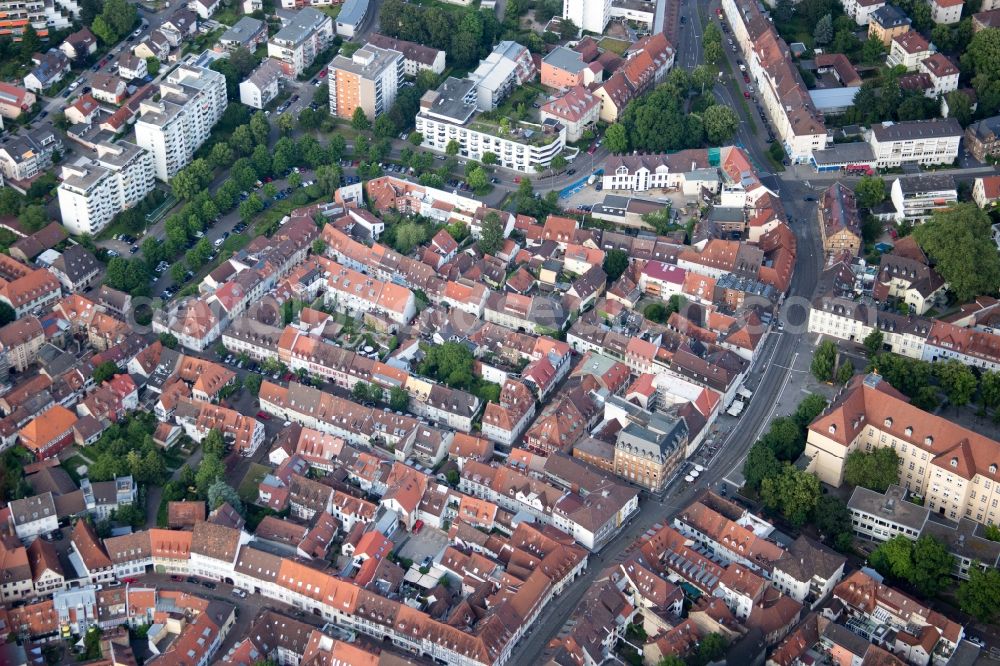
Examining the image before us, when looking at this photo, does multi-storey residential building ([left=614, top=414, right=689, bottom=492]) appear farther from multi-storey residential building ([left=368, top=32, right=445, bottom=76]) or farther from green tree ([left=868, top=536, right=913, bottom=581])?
multi-storey residential building ([left=368, top=32, right=445, bottom=76])

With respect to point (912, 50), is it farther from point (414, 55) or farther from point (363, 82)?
point (363, 82)

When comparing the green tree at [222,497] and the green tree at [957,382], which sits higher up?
the green tree at [957,382]

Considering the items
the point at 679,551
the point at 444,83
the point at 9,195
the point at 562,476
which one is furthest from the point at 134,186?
the point at 679,551

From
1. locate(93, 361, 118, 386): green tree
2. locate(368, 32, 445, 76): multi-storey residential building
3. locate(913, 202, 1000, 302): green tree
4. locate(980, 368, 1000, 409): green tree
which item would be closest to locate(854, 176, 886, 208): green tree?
locate(913, 202, 1000, 302): green tree

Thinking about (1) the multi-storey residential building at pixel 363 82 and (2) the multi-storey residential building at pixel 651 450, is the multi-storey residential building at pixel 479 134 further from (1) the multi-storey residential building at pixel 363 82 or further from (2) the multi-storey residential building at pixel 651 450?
(2) the multi-storey residential building at pixel 651 450

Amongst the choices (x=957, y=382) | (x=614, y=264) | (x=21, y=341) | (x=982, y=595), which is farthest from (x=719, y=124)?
(x=21, y=341)

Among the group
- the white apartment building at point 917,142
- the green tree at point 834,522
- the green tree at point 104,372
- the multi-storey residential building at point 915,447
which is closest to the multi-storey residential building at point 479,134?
the white apartment building at point 917,142

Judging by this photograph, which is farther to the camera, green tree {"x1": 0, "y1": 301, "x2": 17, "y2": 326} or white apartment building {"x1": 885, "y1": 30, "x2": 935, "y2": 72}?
white apartment building {"x1": 885, "y1": 30, "x2": 935, "y2": 72}
